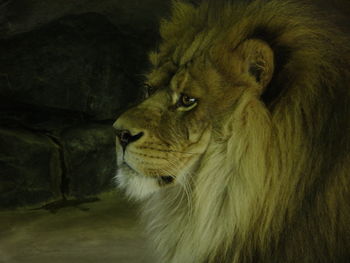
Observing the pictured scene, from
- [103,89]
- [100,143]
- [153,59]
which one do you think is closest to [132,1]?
[103,89]

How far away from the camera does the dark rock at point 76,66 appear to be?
14.7 ft

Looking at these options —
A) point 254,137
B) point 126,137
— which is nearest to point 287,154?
point 254,137

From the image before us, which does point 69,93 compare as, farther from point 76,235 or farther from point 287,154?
point 287,154

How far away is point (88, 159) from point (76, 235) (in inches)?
40.7

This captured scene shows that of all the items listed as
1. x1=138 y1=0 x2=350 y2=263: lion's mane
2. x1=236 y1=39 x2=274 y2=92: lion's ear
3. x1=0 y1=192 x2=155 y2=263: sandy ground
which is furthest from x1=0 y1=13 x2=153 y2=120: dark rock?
x1=236 y1=39 x2=274 y2=92: lion's ear

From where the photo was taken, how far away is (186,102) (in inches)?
77.2

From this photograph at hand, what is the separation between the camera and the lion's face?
1.90m

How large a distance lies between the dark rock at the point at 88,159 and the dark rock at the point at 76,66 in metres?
0.19

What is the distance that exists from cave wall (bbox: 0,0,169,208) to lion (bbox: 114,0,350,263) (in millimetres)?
2537

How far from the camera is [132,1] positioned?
14.6 ft

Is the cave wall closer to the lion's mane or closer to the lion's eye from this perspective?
the lion's eye

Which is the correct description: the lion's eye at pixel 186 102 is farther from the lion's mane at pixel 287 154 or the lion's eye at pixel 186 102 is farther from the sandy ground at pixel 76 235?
the sandy ground at pixel 76 235

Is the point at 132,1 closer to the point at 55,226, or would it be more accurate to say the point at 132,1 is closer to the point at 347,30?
the point at 55,226

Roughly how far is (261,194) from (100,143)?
2891 millimetres
